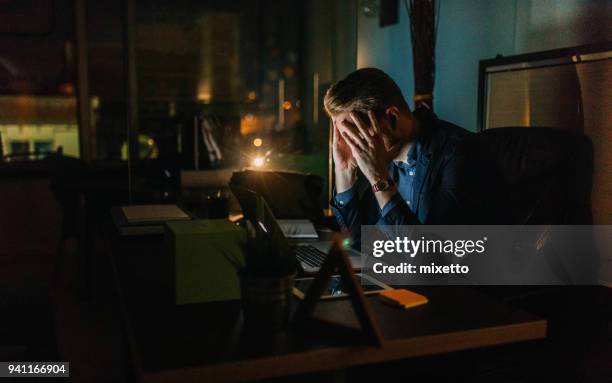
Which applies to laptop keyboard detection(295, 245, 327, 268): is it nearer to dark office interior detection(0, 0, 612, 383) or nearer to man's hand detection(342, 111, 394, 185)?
dark office interior detection(0, 0, 612, 383)

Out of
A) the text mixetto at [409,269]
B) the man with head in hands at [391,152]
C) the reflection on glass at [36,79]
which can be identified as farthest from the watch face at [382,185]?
the reflection on glass at [36,79]

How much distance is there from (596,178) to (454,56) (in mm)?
1133

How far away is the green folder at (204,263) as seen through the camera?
1234 mm

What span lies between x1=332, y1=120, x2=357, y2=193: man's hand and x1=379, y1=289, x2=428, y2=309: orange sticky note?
762 millimetres

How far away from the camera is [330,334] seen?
107 centimetres

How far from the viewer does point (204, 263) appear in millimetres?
1253

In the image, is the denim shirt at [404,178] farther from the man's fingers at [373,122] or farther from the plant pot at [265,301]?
the plant pot at [265,301]

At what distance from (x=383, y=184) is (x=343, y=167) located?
0.30 m

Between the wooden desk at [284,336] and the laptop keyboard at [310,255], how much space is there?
328mm

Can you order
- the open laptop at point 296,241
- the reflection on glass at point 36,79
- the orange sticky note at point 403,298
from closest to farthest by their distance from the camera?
the orange sticky note at point 403,298 → the open laptop at point 296,241 → the reflection on glass at point 36,79

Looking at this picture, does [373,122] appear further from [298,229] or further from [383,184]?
Answer: [298,229]

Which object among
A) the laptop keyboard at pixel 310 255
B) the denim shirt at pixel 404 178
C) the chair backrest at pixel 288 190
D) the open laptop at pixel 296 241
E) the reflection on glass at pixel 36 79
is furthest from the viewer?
the reflection on glass at pixel 36 79

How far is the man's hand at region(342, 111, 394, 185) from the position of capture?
177 cm

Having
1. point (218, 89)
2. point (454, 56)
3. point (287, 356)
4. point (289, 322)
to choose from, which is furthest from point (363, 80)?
point (218, 89)
